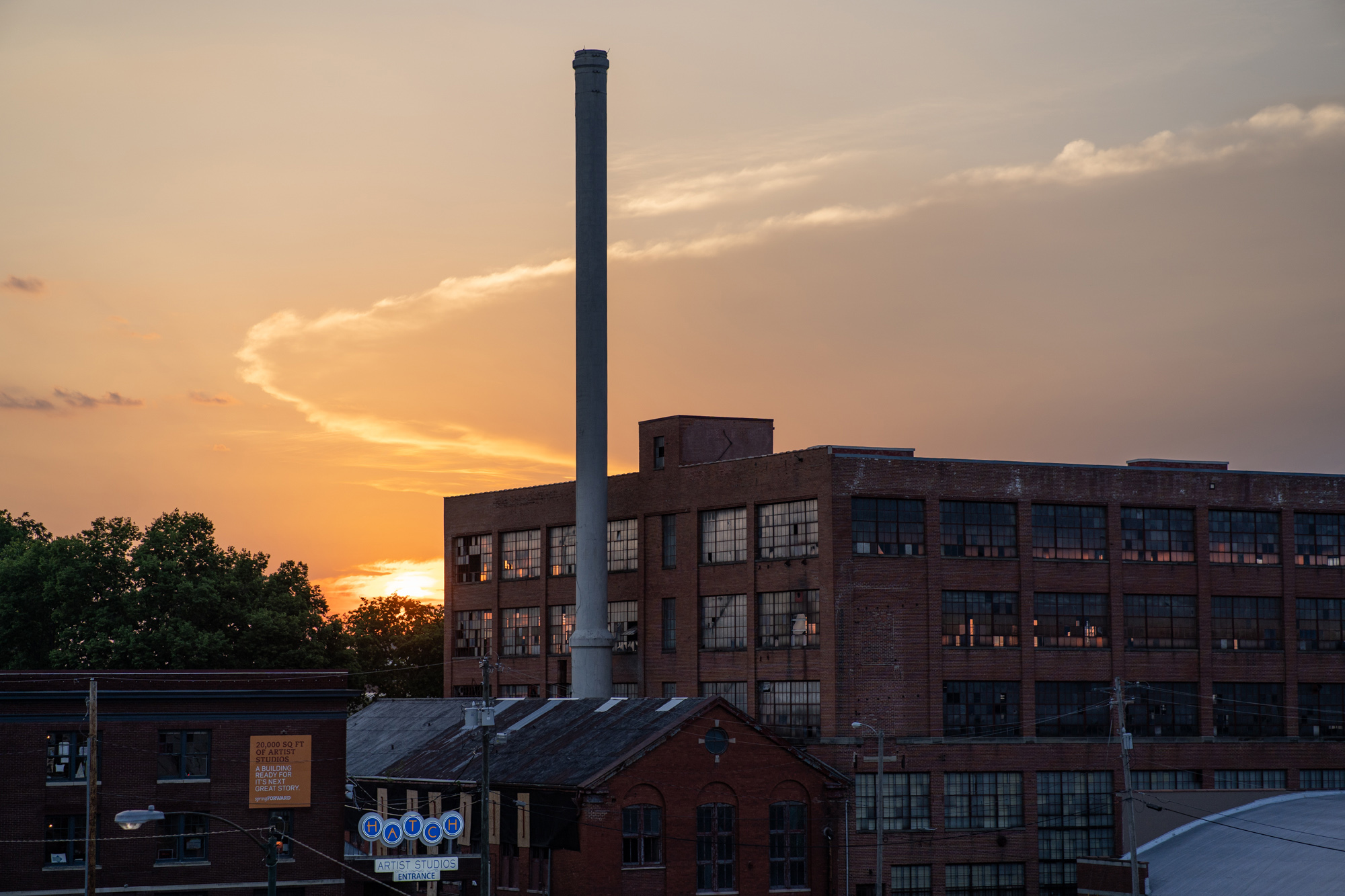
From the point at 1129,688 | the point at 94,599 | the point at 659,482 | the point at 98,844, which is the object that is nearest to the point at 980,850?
the point at 1129,688

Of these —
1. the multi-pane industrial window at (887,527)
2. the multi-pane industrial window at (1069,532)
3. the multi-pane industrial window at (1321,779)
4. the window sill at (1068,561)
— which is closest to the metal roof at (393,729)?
the multi-pane industrial window at (887,527)

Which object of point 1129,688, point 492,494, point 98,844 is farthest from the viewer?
point 492,494

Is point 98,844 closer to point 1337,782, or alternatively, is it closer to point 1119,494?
point 1119,494

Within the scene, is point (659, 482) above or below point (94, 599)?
above

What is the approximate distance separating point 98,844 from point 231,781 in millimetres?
5103

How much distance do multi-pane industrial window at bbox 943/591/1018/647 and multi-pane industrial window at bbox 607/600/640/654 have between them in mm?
18837

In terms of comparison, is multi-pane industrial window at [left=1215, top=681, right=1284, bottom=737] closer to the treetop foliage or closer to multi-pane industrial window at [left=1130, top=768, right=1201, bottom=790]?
multi-pane industrial window at [left=1130, top=768, right=1201, bottom=790]

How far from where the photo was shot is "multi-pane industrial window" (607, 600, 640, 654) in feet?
292

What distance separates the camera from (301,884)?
61125 millimetres

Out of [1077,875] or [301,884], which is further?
[1077,875]

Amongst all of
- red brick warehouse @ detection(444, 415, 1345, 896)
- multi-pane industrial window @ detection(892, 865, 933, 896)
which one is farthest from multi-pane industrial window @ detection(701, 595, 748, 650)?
multi-pane industrial window @ detection(892, 865, 933, 896)

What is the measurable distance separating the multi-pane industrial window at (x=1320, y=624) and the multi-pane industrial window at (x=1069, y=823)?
1465cm

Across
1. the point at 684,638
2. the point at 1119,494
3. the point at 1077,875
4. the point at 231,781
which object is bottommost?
the point at 1077,875

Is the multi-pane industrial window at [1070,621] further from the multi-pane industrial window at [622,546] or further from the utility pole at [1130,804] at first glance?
the multi-pane industrial window at [622,546]
